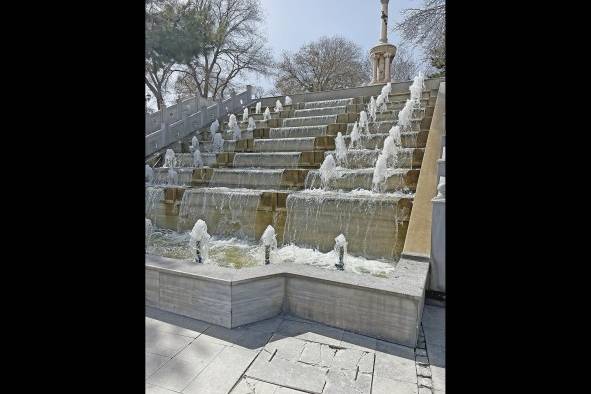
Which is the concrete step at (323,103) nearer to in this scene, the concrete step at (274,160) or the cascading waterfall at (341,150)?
the cascading waterfall at (341,150)

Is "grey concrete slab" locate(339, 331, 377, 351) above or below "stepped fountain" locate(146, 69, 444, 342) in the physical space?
below

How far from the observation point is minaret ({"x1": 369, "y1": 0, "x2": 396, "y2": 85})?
16500 mm

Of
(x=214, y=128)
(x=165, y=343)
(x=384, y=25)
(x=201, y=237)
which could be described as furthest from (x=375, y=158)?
(x=384, y=25)

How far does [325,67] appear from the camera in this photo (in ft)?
92.4

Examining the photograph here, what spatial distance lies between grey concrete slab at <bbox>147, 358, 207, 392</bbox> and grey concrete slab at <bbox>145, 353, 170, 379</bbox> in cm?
4

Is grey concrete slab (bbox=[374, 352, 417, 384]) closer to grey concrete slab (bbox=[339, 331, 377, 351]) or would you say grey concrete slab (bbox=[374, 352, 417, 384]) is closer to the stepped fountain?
grey concrete slab (bbox=[339, 331, 377, 351])

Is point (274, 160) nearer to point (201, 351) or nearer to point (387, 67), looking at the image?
point (201, 351)

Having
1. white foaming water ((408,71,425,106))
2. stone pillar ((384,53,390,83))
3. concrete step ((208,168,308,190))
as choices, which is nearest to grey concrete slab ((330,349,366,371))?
concrete step ((208,168,308,190))

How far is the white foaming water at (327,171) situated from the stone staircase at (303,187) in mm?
122
